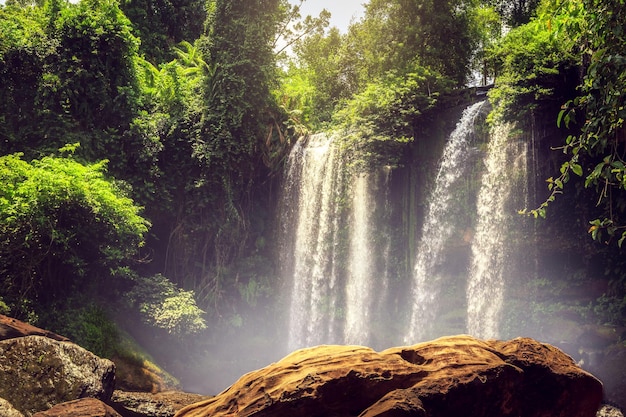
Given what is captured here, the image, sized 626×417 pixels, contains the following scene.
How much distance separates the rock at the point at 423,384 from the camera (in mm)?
3643

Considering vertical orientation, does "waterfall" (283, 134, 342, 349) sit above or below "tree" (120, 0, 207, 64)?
below

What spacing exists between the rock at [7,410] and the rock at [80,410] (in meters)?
2.14

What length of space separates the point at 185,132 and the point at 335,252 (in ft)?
21.2

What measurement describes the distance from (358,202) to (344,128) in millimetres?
2558

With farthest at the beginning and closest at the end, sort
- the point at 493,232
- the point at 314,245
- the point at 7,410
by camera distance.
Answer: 1. the point at 314,245
2. the point at 493,232
3. the point at 7,410

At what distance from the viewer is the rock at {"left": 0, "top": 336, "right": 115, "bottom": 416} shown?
735 cm

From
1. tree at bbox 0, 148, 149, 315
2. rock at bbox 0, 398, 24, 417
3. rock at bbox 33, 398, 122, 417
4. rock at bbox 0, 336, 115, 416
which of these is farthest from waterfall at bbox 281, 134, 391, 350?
rock at bbox 33, 398, 122, 417

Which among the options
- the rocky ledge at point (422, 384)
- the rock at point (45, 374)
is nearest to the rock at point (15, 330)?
the rock at point (45, 374)

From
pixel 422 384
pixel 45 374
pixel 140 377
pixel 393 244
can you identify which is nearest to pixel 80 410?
pixel 45 374

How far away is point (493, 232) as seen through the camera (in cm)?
1382

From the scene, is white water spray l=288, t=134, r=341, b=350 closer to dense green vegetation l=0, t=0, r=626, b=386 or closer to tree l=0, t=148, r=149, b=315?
dense green vegetation l=0, t=0, r=626, b=386

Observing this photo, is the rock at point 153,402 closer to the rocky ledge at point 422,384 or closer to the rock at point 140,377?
the rock at point 140,377

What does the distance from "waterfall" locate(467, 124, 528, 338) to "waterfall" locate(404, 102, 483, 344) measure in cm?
91

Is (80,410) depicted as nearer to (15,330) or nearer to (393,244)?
(15,330)
